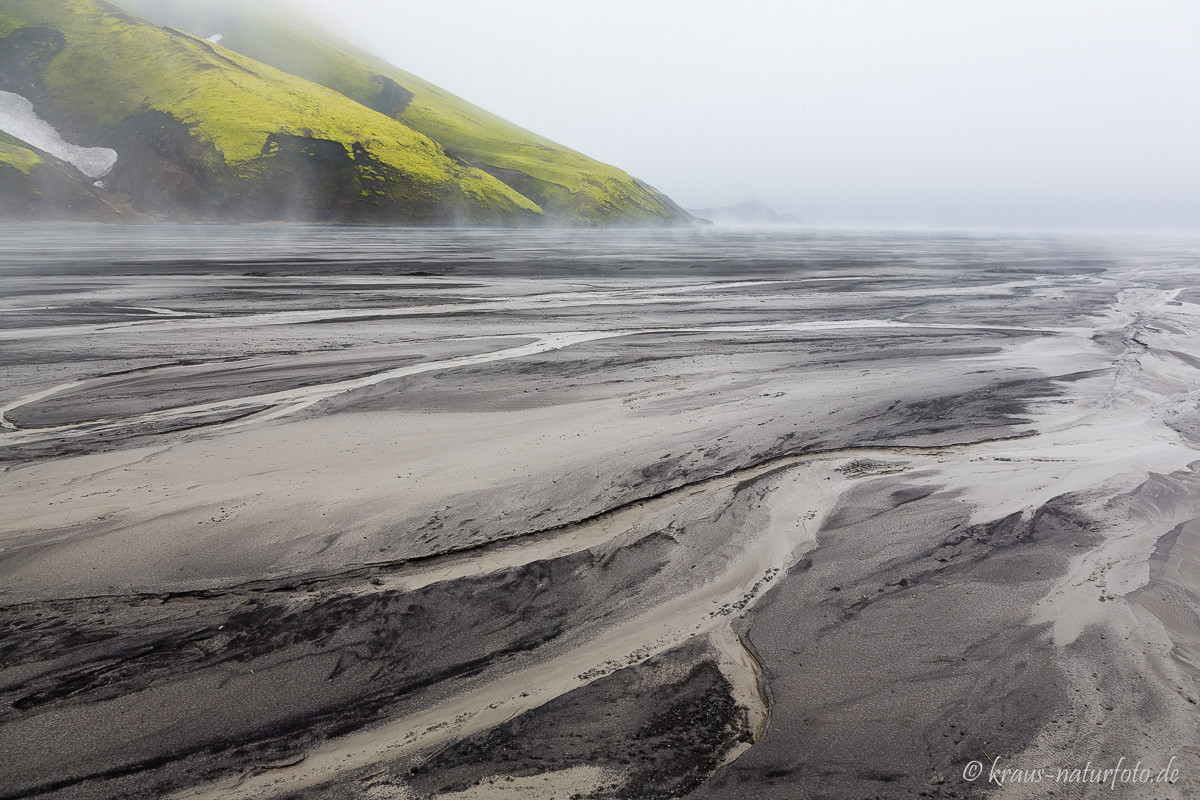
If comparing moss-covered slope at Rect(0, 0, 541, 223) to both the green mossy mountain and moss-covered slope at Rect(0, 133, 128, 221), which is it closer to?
the green mossy mountain

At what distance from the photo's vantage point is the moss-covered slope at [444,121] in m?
129

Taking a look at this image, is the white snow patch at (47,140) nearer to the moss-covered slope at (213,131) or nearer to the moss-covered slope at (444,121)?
the moss-covered slope at (213,131)

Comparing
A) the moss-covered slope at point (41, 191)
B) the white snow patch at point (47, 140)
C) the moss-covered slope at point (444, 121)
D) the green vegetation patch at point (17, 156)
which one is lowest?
the moss-covered slope at point (41, 191)

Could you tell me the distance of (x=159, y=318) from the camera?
14766mm

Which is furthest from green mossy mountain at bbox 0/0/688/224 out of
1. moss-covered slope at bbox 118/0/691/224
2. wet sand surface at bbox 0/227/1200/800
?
wet sand surface at bbox 0/227/1200/800

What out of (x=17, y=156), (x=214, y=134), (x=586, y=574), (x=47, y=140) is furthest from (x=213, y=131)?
(x=586, y=574)

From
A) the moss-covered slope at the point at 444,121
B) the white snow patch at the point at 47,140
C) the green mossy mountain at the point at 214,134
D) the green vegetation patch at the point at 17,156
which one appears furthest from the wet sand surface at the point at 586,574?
the moss-covered slope at the point at 444,121

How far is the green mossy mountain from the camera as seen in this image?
81.5 metres

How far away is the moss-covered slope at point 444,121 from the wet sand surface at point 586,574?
113 metres

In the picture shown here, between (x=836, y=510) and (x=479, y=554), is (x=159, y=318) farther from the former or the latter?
(x=836, y=510)

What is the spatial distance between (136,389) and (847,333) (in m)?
13.5

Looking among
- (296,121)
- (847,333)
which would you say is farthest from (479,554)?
(296,121)

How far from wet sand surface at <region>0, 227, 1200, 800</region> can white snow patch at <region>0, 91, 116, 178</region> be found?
91688mm

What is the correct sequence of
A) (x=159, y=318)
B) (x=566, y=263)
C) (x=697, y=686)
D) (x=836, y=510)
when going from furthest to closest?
1. (x=566, y=263)
2. (x=159, y=318)
3. (x=836, y=510)
4. (x=697, y=686)
